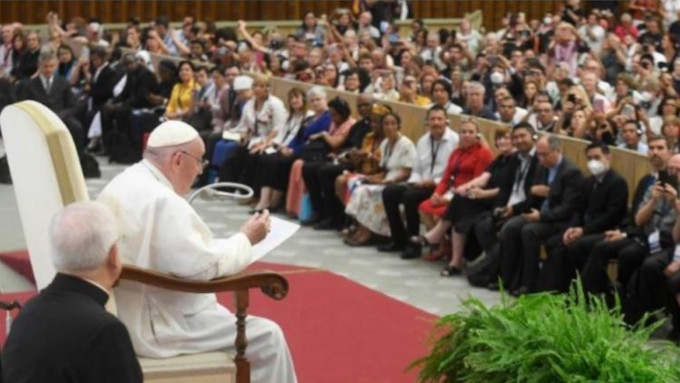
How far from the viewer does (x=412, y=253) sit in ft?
37.4

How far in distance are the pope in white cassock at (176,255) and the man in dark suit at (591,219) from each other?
443 cm

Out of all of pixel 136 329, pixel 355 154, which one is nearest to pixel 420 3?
pixel 355 154

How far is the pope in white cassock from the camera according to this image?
516cm

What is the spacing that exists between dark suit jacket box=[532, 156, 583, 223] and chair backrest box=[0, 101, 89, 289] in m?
4.95

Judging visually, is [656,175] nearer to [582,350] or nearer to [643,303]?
[643,303]

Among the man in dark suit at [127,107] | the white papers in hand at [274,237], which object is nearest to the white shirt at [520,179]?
the white papers in hand at [274,237]

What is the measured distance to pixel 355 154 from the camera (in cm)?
Answer: 1202

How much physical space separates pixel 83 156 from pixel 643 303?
7.32m

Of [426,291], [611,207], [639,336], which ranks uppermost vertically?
[639,336]

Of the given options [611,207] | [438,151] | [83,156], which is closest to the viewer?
[611,207]

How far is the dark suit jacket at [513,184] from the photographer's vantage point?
10203 mm

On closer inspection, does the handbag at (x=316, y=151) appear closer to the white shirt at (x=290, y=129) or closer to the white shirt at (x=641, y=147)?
the white shirt at (x=290, y=129)

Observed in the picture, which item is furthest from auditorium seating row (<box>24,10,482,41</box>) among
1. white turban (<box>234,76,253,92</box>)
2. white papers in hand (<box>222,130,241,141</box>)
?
white papers in hand (<box>222,130,241,141</box>)

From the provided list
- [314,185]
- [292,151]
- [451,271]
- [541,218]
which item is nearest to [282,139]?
[292,151]
